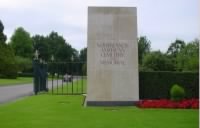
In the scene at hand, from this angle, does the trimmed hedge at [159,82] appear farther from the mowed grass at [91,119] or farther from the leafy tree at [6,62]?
the leafy tree at [6,62]

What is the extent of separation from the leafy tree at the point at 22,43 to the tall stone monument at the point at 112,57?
9411 cm

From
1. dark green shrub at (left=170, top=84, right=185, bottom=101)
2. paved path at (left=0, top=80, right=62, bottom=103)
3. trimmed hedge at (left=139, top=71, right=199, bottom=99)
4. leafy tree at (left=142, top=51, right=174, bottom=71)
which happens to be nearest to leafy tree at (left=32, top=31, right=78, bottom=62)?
leafy tree at (left=142, top=51, right=174, bottom=71)

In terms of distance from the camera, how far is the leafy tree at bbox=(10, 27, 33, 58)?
375 ft

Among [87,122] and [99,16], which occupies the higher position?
[99,16]

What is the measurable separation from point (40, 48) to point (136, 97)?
108949 millimetres

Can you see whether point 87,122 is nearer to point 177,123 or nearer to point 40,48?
point 177,123

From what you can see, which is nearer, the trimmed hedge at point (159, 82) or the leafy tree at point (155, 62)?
the trimmed hedge at point (159, 82)

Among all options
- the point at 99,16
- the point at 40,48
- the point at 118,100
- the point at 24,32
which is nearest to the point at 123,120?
the point at 118,100

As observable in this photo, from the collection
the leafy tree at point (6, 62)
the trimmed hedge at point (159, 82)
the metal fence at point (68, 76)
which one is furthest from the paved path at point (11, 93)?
the leafy tree at point (6, 62)

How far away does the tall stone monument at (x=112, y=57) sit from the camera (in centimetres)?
2120

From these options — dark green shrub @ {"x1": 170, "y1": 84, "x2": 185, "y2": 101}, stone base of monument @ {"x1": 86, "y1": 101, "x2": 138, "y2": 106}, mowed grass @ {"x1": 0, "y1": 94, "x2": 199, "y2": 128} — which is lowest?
mowed grass @ {"x1": 0, "y1": 94, "x2": 199, "y2": 128}

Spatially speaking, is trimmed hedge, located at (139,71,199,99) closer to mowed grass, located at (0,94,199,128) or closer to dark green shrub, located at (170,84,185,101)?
dark green shrub, located at (170,84,185,101)

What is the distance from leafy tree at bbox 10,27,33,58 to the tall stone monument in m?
94.1

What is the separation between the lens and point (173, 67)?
198ft
